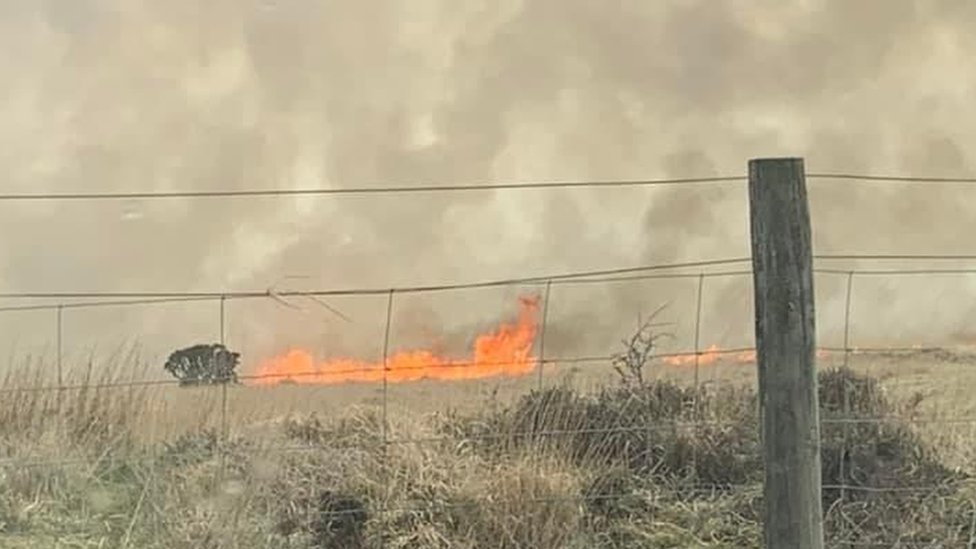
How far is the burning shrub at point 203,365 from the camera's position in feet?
22.5

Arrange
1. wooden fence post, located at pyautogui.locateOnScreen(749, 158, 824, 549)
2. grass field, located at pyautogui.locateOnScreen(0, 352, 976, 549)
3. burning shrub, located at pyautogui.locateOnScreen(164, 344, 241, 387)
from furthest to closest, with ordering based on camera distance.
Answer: burning shrub, located at pyautogui.locateOnScreen(164, 344, 241, 387) → grass field, located at pyautogui.locateOnScreen(0, 352, 976, 549) → wooden fence post, located at pyautogui.locateOnScreen(749, 158, 824, 549)

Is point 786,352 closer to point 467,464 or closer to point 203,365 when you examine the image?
point 467,464

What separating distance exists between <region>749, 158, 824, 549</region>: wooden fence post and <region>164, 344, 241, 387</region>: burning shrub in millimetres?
3716

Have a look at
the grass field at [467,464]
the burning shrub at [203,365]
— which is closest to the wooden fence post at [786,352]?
the grass field at [467,464]

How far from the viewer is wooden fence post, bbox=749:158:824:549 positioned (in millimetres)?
3514

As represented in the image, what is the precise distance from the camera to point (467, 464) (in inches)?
224

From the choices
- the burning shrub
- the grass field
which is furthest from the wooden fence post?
the burning shrub

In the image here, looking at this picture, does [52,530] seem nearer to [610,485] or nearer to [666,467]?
[610,485]

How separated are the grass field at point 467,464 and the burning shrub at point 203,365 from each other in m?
0.12

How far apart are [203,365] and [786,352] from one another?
518 cm

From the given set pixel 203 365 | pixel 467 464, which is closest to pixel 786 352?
pixel 467 464

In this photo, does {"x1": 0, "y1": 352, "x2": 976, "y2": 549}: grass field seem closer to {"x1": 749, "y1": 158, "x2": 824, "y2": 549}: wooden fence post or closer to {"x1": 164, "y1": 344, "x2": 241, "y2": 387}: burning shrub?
{"x1": 164, "y1": 344, "x2": 241, "y2": 387}: burning shrub

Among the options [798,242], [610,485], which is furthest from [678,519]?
[798,242]

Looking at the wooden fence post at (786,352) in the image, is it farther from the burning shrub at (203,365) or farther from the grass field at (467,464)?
the burning shrub at (203,365)
